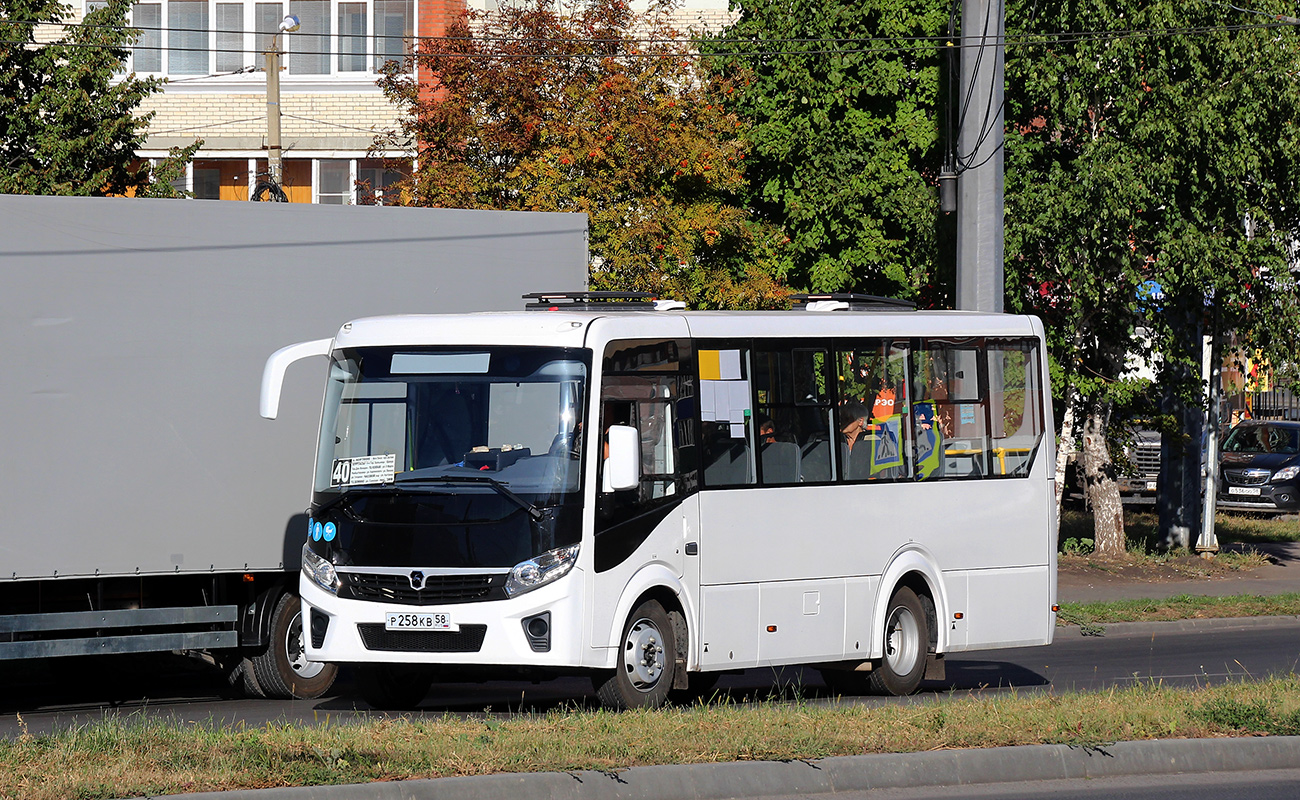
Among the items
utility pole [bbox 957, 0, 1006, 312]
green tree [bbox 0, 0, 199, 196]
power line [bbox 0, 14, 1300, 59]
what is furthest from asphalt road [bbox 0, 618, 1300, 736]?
green tree [bbox 0, 0, 199, 196]

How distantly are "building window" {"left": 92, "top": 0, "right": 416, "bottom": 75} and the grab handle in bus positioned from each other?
19717 millimetres

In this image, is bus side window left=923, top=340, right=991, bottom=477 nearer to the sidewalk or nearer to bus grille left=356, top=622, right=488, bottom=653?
bus grille left=356, top=622, right=488, bottom=653

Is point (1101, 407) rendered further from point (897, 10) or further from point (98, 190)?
point (98, 190)

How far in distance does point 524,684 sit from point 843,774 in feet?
18.1

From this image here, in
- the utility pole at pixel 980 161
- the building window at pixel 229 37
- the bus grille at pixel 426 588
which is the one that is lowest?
the bus grille at pixel 426 588

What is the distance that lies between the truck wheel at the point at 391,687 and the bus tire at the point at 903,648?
3.31 m

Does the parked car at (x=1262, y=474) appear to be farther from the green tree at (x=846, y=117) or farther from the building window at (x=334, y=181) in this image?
the building window at (x=334, y=181)

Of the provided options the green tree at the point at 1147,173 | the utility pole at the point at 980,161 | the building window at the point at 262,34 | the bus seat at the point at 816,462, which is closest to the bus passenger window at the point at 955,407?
the bus seat at the point at 816,462

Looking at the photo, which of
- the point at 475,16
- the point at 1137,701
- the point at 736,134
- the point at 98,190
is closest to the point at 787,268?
the point at 736,134

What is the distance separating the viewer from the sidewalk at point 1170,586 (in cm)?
2222

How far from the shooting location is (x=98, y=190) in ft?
71.6

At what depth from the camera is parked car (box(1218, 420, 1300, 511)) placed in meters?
34.9

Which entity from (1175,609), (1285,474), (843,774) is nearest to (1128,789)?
(843,774)

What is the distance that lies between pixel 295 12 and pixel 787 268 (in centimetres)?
1123
